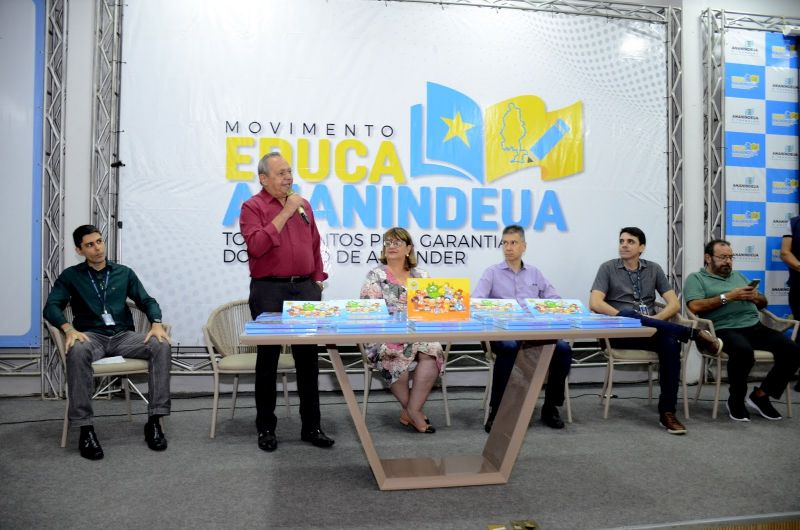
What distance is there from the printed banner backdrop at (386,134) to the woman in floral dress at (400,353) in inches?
44.0

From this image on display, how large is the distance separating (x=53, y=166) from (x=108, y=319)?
167cm

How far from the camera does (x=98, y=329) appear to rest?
3664 millimetres

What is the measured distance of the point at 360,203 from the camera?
4.82 metres

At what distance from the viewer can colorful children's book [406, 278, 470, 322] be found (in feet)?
8.75

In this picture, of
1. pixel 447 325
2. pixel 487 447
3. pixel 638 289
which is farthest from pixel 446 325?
pixel 638 289

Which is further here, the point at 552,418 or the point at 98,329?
the point at 552,418

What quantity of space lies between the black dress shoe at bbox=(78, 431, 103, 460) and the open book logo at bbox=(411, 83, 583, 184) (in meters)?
2.91

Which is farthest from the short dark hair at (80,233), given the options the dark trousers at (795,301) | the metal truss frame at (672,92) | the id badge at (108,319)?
the dark trousers at (795,301)

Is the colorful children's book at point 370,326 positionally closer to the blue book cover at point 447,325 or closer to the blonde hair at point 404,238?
the blue book cover at point 447,325

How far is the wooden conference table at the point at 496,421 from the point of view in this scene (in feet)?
A: 7.91

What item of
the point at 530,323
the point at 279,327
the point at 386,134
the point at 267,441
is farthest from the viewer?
the point at 386,134

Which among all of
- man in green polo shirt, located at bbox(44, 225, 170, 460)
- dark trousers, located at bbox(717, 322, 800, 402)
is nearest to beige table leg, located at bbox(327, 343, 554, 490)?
man in green polo shirt, located at bbox(44, 225, 170, 460)

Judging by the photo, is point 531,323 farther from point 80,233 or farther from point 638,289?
point 80,233

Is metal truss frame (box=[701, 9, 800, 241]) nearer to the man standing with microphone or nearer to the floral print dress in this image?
the floral print dress
